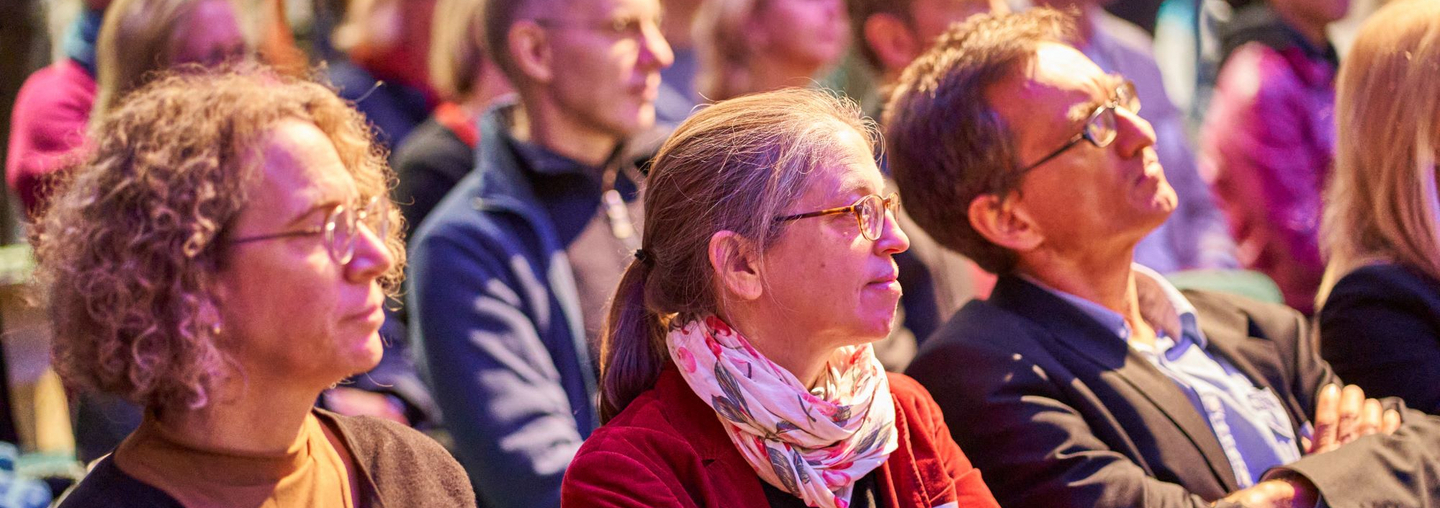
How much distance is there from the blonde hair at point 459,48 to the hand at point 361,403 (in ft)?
3.78

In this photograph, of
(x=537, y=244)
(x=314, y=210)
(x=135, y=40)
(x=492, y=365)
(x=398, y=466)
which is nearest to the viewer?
(x=314, y=210)

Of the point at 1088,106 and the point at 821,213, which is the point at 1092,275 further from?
the point at 821,213

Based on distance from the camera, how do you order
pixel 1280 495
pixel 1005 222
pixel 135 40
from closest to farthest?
pixel 1280 495 → pixel 1005 222 → pixel 135 40

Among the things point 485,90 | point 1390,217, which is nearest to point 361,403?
point 485,90

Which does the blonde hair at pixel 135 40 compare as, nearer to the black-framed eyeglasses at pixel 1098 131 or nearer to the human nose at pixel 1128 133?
the black-framed eyeglasses at pixel 1098 131

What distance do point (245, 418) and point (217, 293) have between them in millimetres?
180

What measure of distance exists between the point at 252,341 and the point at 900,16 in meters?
2.76

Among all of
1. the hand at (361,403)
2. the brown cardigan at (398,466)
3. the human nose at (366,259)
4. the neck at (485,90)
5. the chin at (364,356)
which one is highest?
the human nose at (366,259)

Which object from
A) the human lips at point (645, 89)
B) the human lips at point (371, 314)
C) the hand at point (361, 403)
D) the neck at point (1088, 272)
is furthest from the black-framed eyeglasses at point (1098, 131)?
the hand at point (361, 403)

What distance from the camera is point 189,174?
1889 mm

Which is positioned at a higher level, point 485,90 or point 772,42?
point 772,42

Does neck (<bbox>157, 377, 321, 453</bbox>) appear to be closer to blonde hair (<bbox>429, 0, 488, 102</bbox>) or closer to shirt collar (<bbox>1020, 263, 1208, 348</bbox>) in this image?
shirt collar (<bbox>1020, 263, 1208, 348</bbox>)

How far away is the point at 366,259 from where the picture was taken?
201 cm

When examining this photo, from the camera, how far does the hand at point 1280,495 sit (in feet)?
7.27
